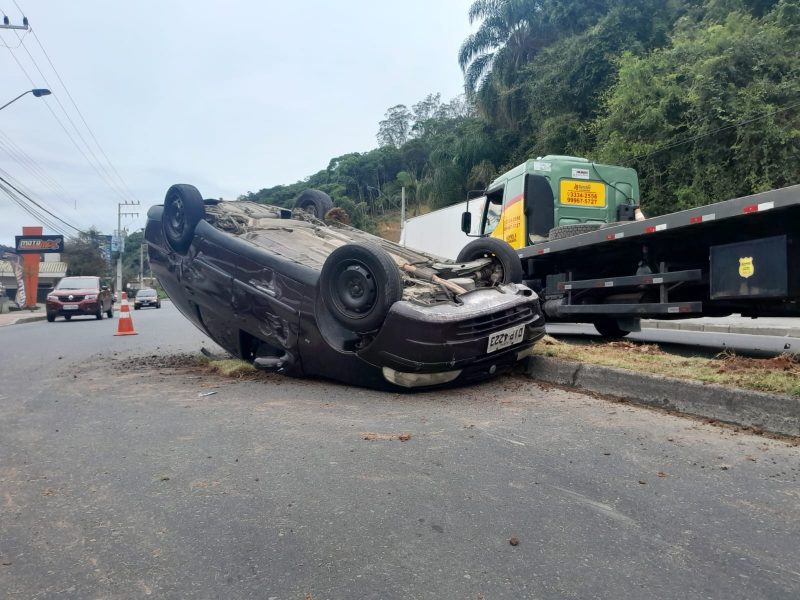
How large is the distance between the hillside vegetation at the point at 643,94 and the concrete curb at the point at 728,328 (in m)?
5.01

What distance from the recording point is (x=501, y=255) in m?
6.00

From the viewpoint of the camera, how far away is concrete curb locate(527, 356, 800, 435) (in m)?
3.68

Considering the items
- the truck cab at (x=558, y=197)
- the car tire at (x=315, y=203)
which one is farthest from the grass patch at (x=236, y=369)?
the truck cab at (x=558, y=197)

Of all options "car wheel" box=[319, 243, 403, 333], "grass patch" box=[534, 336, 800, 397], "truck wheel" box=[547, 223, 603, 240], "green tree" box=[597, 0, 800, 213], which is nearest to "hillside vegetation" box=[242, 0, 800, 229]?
"green tree" box=[597, 0, 800, 213]

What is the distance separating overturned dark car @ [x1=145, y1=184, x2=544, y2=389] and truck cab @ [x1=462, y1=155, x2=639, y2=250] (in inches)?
98.3

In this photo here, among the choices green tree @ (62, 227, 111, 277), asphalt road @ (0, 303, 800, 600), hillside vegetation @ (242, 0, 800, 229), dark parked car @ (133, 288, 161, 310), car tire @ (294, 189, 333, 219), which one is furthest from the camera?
green tree @ (62, 227, 111, 277)

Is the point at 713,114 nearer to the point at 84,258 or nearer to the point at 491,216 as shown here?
the point at 491,216

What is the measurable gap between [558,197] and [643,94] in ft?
35.5

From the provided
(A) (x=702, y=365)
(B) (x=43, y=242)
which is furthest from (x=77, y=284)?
(B) (x=43, y=242)

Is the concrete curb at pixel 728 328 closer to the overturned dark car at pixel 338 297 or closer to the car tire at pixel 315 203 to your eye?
the overturned dark car at pixel 338 297

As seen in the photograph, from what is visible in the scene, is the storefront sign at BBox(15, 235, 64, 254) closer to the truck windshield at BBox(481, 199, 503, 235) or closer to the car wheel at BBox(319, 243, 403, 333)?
the truck windshield at BBox(481, 199, 503, 235)

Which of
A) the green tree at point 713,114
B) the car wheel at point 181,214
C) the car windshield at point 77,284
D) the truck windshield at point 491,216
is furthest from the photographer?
the car windshield at point 77,284

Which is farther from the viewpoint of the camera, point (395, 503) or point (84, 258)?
point (84, 258)

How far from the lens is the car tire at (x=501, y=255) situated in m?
5.91
